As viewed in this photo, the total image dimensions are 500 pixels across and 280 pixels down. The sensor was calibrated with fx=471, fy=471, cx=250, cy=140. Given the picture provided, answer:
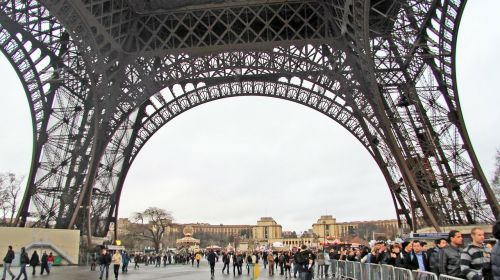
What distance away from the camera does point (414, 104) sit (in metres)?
29.8

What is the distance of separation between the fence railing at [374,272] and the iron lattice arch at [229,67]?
9383 millimetres

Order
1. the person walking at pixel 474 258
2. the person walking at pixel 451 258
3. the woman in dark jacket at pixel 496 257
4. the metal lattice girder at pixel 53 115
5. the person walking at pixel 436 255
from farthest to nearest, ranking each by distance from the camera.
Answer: the metal lattice girder at pixel 53 115, the person walking at pixel 436 255, the person walking at pixel 451 258, the person walking at pixel 474 258, the woman in dark jacket at pixel 496 257

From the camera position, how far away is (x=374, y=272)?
13844mm

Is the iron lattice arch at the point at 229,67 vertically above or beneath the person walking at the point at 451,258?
above

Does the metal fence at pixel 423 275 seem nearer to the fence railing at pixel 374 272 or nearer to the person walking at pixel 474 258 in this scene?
the fence railing at pixel 374 272

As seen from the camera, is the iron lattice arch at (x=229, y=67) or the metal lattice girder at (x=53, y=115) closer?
the iron lattice arch at (x=229, y=67)

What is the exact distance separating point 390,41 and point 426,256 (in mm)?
21988

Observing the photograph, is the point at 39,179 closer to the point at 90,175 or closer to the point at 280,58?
the point at 90,175

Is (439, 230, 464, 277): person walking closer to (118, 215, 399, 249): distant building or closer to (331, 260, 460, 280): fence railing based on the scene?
(331, 260, 460, 280): fence railing

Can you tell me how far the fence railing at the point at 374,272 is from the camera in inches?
353

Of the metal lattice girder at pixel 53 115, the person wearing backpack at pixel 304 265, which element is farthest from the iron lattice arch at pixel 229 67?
the person wearing backpack at pixel 304 265

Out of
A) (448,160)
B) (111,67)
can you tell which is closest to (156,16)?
(111,67)

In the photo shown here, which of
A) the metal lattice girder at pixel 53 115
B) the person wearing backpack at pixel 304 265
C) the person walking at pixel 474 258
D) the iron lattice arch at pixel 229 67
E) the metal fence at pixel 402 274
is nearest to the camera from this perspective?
the person walking at pixel 474 258

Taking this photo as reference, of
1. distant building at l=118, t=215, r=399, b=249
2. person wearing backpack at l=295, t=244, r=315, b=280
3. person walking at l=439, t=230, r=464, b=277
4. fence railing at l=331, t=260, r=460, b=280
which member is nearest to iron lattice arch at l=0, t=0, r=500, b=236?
fence railing at l=331, t=260, r=460, b=280
